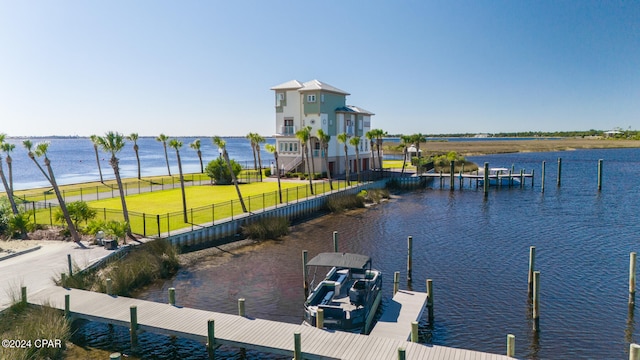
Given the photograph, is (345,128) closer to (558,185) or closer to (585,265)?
(558,185)

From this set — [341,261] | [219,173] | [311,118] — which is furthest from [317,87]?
[341,261]

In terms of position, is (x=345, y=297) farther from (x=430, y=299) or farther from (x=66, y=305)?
(x=66, y=305)

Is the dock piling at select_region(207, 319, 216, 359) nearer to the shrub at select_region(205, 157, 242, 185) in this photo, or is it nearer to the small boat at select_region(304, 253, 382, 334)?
the small boat at select_region(304, 253, 382, 334)

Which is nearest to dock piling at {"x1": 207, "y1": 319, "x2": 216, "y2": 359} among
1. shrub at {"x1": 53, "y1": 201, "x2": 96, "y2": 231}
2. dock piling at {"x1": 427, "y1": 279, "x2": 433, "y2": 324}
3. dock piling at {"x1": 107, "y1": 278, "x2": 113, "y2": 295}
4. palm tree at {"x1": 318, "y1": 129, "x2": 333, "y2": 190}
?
dock piling at {"x1": 107, "y1": 278, "x2": 113, "y2": 295}

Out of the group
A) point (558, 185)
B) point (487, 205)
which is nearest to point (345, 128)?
point (487, 205)

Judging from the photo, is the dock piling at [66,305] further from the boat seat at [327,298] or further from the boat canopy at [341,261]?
the boat seat at [327,298]

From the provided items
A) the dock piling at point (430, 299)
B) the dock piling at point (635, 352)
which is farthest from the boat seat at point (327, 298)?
the dock piling at point (635, 352)
